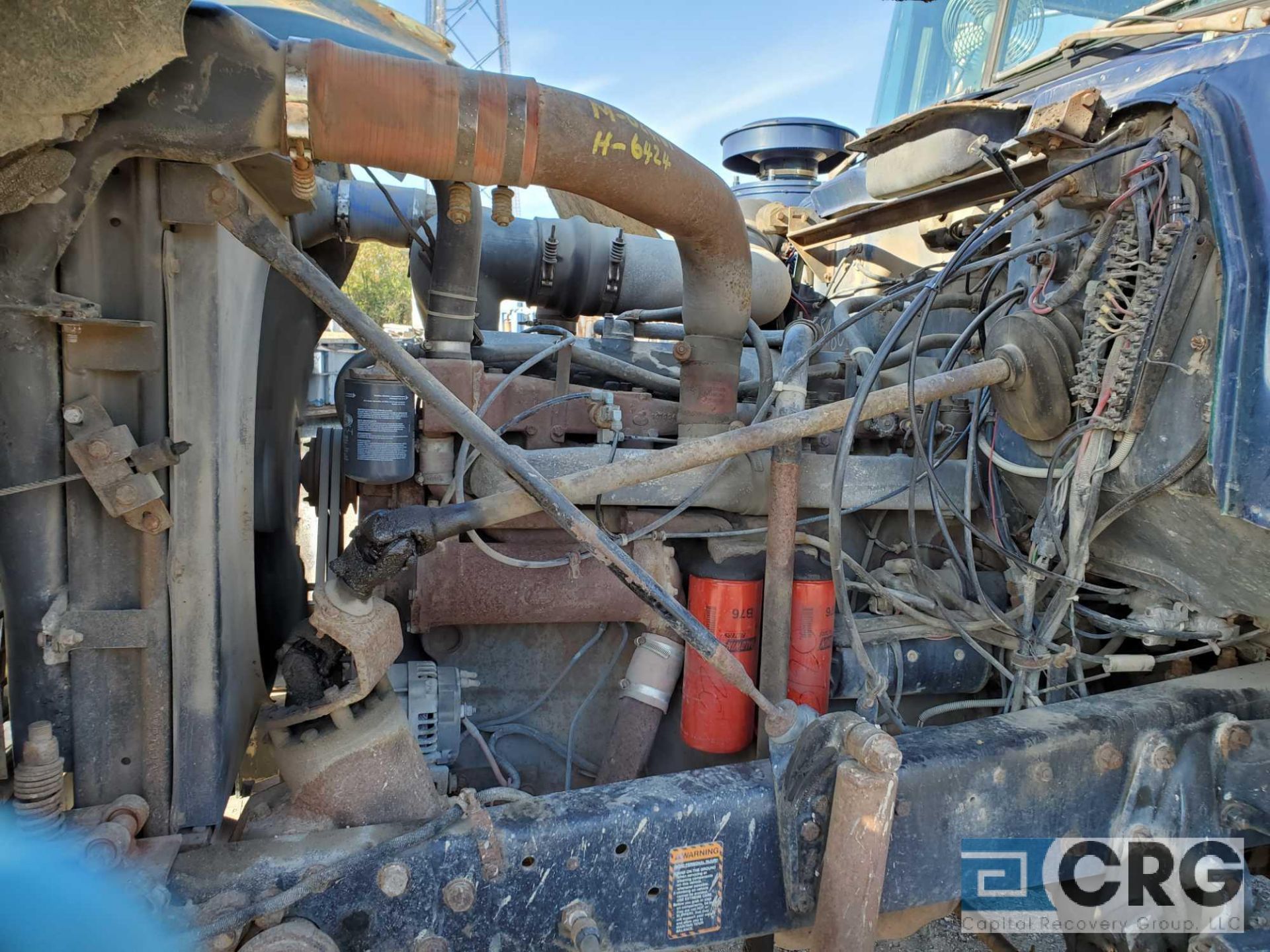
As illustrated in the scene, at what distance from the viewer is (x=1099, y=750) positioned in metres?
1.66

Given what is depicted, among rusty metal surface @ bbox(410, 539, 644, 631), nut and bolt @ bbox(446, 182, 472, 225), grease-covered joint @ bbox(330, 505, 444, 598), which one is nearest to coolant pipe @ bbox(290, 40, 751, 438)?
nut and bolt @ bbox(446, 182, 472, 225)

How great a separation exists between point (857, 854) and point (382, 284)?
21.9 m

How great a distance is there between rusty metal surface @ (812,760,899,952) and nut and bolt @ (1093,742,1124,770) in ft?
2.04

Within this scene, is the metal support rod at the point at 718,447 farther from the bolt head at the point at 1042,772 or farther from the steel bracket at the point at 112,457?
the bolt head at the point at 1042,772

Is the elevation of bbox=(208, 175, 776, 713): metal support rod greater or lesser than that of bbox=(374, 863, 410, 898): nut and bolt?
greater

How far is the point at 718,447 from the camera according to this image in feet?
5.14

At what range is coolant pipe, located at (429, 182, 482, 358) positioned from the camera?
184cm

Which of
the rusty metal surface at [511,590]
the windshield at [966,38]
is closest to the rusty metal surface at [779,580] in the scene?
the rusty metal surface at [511,590]

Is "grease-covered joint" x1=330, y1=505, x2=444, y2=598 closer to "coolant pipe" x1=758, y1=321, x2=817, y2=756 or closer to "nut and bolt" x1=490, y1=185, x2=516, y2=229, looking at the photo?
"nut and bolt" x1=490, y1=185, x2=516, y2=229

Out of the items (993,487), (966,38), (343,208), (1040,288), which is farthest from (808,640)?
(966,38)

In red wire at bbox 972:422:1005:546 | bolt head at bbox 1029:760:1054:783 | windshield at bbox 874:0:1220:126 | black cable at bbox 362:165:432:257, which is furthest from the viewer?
windshield at bbox 874:0:1220:126


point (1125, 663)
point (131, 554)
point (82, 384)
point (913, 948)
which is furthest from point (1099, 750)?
point (82, 384)

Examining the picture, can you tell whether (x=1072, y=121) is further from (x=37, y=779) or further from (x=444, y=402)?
(x=37, y=779)

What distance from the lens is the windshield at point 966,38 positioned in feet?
8.77
